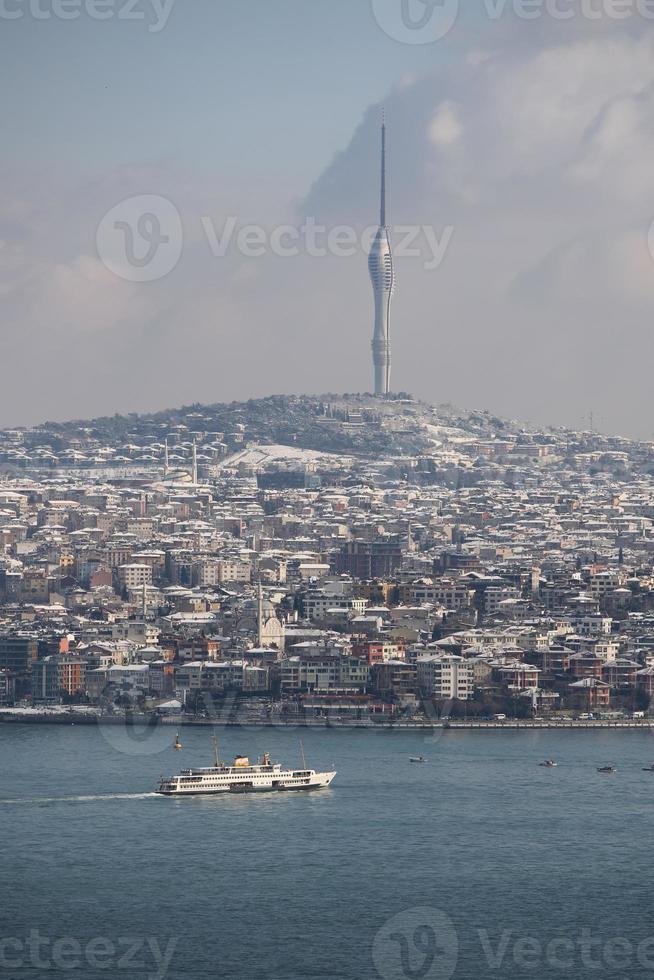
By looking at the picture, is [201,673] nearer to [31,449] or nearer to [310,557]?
[310,557]

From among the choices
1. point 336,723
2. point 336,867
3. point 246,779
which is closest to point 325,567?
point 336,723

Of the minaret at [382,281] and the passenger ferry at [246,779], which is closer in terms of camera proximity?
the passenger ferry at [246,779]

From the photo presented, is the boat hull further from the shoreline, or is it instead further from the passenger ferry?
the shoreline

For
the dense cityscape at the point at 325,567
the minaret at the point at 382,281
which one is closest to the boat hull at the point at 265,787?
the dense cityscape at the point at 325,567

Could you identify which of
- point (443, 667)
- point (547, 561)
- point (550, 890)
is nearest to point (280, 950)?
point (550, 890)

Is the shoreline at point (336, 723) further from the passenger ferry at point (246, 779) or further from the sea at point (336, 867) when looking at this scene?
the passenger ferry at point (246, 779)

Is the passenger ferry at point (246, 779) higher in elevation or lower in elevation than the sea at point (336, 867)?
higher
